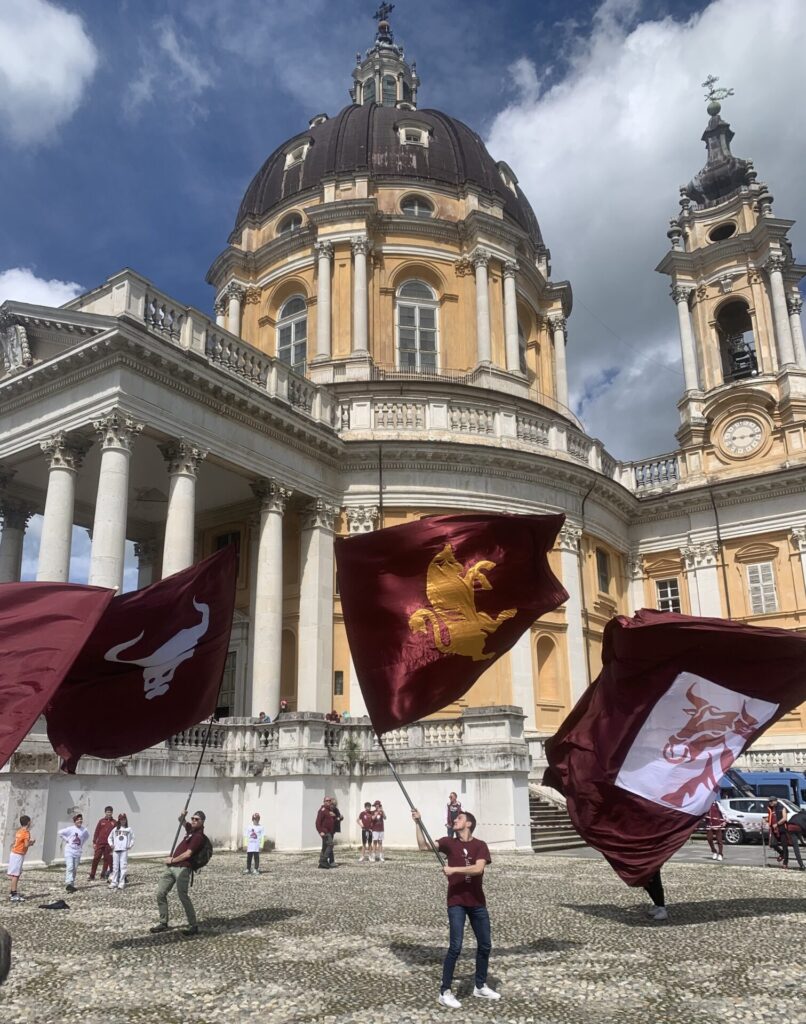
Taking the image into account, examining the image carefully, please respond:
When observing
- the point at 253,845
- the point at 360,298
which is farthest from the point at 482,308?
the point at 253,845

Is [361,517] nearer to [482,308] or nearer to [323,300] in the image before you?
[323,300]

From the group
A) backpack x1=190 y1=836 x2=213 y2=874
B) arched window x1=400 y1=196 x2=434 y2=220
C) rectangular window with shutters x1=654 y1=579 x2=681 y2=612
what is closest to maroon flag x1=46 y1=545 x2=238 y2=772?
backpack x1=190 y1=836 x2=213 y2=874

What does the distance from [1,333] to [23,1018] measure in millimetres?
20574

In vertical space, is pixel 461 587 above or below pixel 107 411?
below

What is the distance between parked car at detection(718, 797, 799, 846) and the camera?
22.7 meters

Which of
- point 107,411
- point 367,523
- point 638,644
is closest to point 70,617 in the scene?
point 638,644

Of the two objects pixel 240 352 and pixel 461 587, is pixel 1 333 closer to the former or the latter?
pixel 240 352

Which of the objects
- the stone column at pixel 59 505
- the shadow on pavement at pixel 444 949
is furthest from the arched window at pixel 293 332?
the shadow on pavement at pixel 444 949

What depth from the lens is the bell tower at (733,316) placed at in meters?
34.8

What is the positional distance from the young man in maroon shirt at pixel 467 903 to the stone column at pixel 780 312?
3256cm

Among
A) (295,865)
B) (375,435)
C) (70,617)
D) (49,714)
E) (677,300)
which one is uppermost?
(677,300)

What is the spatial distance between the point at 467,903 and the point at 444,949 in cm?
206

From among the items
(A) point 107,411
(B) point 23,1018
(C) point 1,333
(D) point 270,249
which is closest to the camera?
(B) point 23,1018

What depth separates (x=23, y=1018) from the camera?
6.53m
